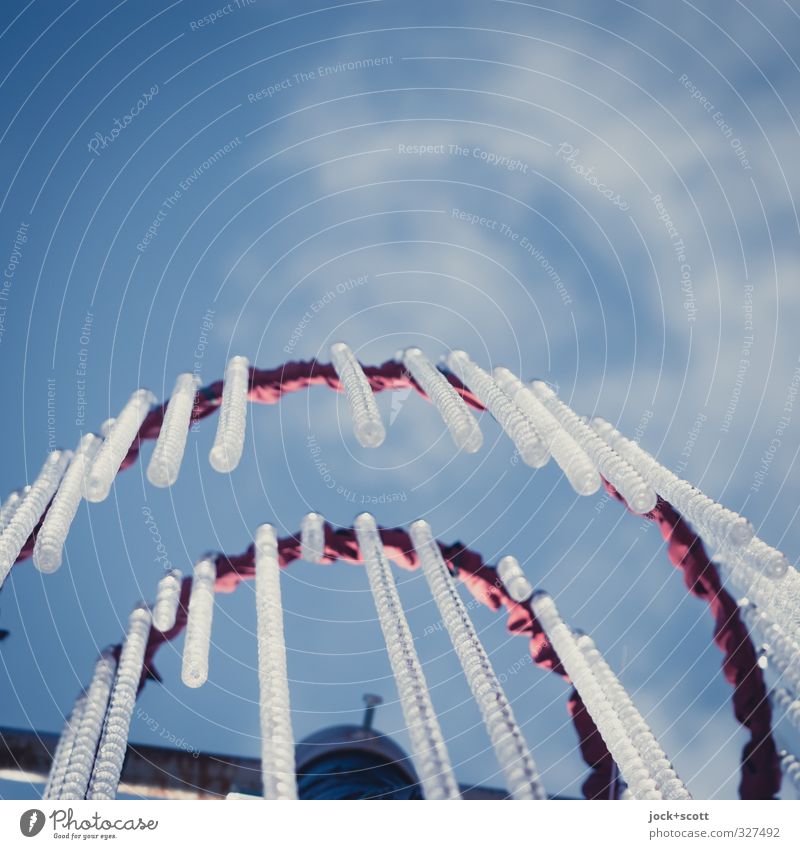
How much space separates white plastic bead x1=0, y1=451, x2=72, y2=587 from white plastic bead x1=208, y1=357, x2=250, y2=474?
3.69 ft

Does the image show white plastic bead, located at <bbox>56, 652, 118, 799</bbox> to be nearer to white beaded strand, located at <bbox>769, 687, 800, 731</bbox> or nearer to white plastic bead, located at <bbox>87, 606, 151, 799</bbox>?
white plastic bead, located at <bbox>87, 606, 151, 799</bbox>

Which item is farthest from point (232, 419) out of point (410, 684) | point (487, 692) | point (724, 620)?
point (724, 620)

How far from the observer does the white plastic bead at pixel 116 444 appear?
4.75 m

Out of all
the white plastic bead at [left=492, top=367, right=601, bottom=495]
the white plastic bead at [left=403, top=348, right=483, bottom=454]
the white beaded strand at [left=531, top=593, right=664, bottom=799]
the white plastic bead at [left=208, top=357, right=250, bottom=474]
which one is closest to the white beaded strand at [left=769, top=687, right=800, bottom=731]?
the white beaded strand at [left=531, top=593, right=664, bottom=799]

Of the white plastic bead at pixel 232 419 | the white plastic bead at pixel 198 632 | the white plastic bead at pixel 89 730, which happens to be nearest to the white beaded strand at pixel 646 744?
the white plastic bead at pixel 198 632

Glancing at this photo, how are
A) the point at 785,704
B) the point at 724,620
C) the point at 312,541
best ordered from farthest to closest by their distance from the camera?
the point at 312,541 < the point at 724,620 < the point at 785,704

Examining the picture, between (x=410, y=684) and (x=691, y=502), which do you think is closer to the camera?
(x=410, y=684)

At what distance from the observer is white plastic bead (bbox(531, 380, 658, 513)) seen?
183 inches

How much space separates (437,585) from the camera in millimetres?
5840

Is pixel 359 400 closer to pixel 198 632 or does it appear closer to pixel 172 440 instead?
pixel 172 440

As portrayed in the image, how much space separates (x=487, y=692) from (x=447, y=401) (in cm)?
189

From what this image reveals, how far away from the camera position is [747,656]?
5.95m
